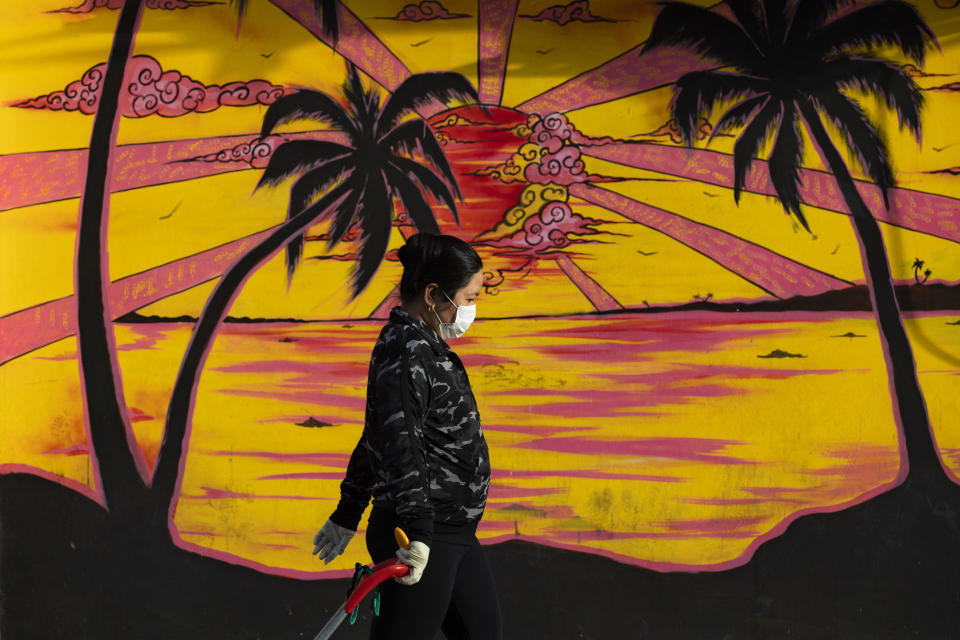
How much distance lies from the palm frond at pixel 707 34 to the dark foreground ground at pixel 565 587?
194cm

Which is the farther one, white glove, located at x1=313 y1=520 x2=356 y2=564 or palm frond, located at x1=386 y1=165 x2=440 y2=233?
palm frond, located at x1=386 y1=165 x2=440 y2=233

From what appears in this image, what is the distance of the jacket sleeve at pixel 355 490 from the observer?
3.02 meters

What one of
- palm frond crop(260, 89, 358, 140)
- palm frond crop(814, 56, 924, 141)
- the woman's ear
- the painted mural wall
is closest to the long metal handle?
the woman's ear

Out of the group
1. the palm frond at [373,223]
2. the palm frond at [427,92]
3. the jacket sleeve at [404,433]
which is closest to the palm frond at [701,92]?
the palm frond at [427,92]

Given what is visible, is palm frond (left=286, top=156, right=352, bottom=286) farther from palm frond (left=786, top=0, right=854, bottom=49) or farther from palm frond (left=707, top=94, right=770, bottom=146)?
palm frond (left=786, top=0, right=854, bottom=49)

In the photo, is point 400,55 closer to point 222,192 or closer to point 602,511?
point 222,192

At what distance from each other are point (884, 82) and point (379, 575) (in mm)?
2947

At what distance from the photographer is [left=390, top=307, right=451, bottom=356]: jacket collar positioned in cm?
278

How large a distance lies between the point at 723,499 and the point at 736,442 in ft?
0.82

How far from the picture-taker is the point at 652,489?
4156 millimetres

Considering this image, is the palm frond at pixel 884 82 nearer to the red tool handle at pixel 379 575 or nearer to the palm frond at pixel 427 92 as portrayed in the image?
the palm frond at pixel 427 92

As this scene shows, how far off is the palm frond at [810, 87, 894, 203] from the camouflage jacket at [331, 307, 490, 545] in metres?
2.18

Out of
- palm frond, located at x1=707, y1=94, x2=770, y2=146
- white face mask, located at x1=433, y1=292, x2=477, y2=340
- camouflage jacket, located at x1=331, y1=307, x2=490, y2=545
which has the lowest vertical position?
camouflage jacket, located at x1=331, y1=307, x2=490, y2=545

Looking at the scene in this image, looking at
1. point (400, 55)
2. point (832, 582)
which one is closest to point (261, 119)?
point (400, 55)
